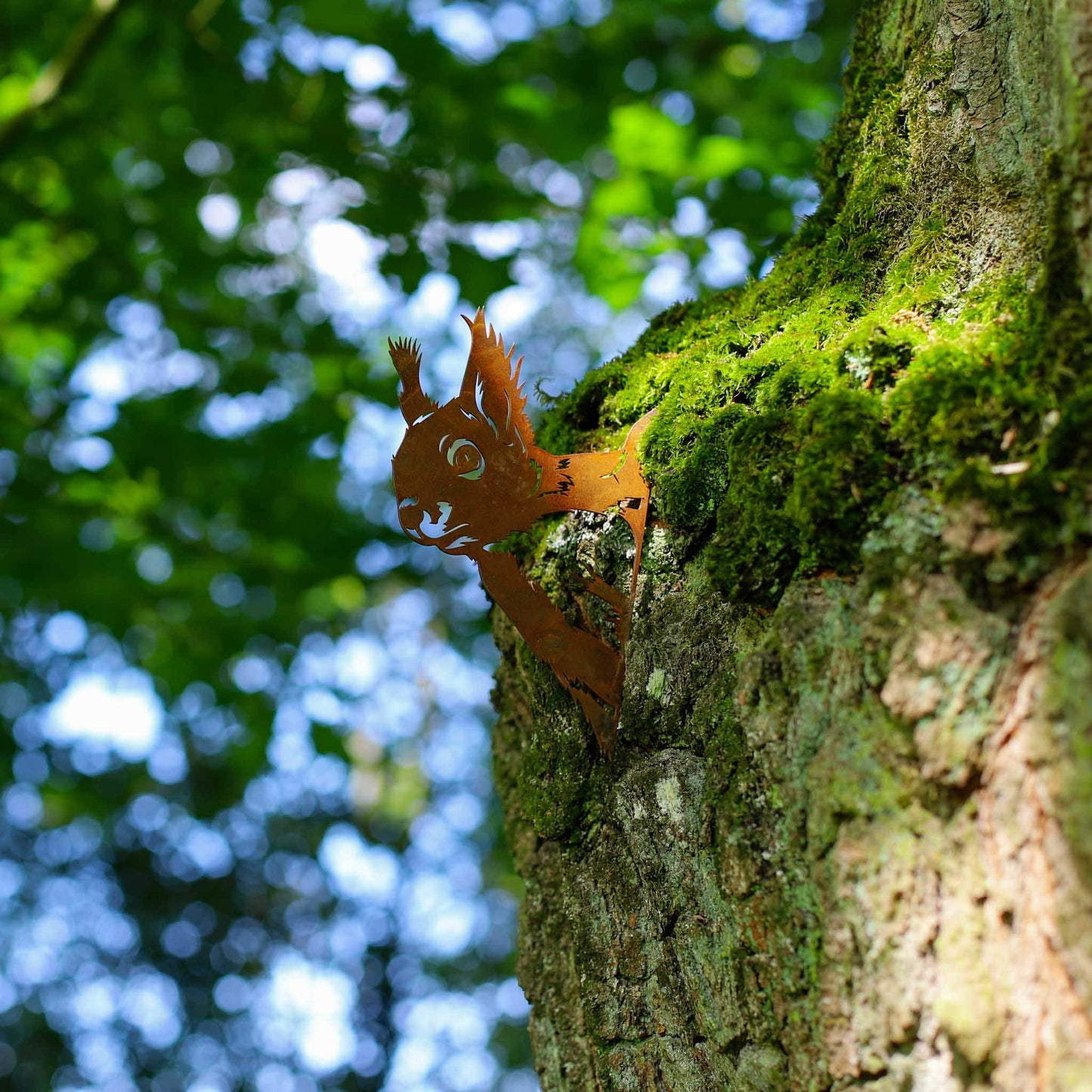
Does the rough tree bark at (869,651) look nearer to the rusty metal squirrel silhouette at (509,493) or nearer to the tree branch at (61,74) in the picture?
the rusty metal squirrel silhouette at (509,493)

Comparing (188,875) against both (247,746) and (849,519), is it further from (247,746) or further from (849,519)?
(849,519)

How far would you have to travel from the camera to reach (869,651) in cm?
115

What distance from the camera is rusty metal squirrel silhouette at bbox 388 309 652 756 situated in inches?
62.1

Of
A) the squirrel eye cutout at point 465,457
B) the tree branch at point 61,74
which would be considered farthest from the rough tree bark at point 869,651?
the tree branch at point 61,74

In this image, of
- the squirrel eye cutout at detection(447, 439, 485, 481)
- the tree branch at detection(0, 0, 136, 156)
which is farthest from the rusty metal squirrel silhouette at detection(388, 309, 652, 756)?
the tree branch at detection(0, 0, 136, 156)

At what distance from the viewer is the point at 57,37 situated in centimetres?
455

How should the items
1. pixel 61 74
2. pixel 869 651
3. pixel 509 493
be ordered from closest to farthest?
pixel 869 651 < pixel 509 493 < pixel 61 74

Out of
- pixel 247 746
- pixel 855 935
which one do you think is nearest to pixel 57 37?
pixel 247 746

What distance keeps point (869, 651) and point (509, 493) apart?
64 cm

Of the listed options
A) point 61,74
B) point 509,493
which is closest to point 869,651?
point 509,493

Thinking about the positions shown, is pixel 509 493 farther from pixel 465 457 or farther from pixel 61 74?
pixel 61 74

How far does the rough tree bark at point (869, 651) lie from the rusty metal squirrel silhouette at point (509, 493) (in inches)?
1.7

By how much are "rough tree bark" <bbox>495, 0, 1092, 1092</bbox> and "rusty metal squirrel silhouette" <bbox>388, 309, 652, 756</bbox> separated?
1.7 inches

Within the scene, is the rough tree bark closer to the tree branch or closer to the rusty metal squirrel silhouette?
the rusty metal squirrel silhouette
